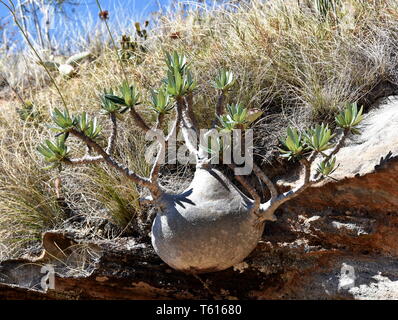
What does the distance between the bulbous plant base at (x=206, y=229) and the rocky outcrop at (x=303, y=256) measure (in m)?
0.21

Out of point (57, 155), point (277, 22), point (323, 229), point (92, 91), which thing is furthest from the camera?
point (92, 91)

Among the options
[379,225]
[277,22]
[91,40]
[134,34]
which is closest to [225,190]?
[379,225]

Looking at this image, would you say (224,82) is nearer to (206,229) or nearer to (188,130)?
(188,130)

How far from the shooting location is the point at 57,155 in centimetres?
239

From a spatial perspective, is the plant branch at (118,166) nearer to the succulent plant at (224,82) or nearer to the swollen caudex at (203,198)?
the swollen caudex at (203,198)

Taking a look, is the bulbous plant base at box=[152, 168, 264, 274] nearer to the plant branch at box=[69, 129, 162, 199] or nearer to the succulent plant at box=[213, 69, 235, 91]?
the plant branch at box=[69, 129, 162, 199]

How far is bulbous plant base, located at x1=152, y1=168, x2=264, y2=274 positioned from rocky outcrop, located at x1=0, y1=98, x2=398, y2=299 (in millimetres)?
211

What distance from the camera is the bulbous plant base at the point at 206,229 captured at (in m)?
2.41

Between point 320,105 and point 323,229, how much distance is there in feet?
2.61

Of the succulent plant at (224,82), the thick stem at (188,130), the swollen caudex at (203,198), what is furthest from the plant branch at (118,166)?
the succulent plant at (224,82)

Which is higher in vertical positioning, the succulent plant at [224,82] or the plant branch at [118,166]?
the succulent plant at [224,82]

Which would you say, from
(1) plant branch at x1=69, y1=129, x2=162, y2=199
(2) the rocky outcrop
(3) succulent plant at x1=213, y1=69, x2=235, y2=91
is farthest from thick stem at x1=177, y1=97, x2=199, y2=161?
(2) the rocky outcrop

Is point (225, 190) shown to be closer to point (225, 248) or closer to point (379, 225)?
point (225, 248)

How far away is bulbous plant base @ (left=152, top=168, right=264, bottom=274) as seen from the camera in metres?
2.41
